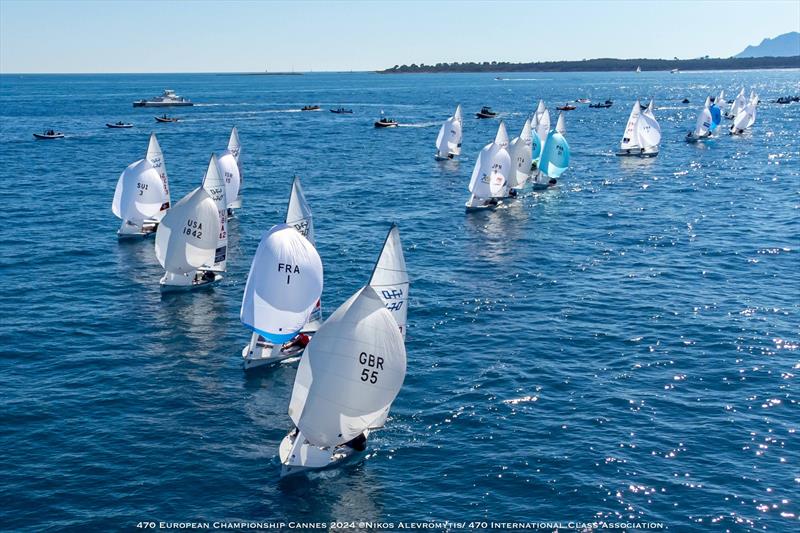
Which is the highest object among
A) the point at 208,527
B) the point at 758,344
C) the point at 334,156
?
the point at 334,156

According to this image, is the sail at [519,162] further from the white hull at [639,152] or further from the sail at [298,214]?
the sail at [298,214]

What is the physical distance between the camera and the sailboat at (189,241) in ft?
190

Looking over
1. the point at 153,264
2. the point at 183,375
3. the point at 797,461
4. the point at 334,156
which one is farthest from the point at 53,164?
the point at 797,461

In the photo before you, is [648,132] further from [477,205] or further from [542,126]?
[477,205]

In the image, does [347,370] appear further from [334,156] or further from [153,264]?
[334,156]

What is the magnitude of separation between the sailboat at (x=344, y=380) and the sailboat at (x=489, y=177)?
55011 mm

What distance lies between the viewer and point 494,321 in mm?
53969

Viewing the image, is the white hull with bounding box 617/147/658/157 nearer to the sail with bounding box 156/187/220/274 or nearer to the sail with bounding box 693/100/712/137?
the sail with bounding box 693/100/712/137

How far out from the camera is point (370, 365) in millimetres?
34031

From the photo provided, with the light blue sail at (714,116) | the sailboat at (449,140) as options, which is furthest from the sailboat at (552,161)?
the light blue sail at (714,116)

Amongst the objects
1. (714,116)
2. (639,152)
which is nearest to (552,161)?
(639,152)

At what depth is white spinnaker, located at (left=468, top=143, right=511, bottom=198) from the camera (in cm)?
8669

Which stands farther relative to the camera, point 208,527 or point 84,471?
point 84,471

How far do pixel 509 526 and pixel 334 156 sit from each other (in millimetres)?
106399
